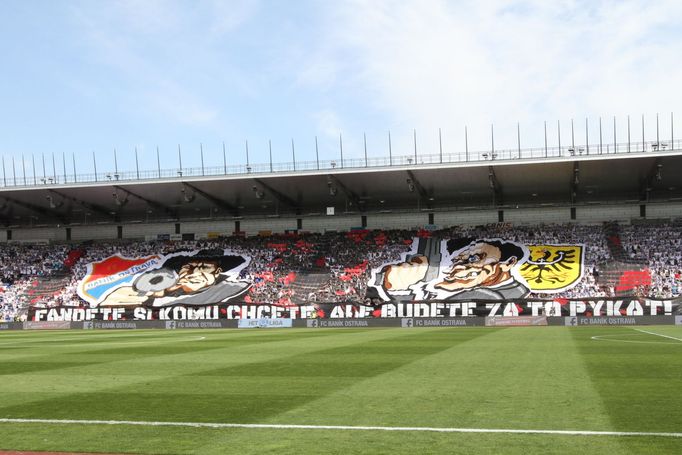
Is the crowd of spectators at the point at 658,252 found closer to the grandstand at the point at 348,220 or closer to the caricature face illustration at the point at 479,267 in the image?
the grandstand at the point at 348,220

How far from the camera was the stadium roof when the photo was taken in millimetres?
58125

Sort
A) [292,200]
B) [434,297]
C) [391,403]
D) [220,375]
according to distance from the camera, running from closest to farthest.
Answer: [391,403] < [220,375] < [434,297] < [292,200]

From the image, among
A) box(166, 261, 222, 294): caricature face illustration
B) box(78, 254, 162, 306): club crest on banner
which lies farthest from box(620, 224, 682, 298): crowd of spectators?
box(78, 254, 162, 306): club crest on banner

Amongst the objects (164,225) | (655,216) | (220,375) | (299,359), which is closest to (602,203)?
(655,216)

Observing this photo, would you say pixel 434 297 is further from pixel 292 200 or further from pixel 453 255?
pixel 292 200

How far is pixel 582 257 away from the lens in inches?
2280

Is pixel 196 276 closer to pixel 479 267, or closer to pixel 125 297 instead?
pixel 125 297

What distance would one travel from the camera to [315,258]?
63.6 meters

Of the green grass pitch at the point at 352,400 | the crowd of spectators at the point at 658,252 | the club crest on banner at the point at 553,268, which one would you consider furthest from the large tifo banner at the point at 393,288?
the green grass pitch at the point at 352,400

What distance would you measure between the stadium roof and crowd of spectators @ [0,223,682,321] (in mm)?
3130

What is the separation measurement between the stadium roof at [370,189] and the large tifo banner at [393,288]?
5291 millimetres

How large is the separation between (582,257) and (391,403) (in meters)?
50.2

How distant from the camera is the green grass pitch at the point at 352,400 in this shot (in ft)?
28.2

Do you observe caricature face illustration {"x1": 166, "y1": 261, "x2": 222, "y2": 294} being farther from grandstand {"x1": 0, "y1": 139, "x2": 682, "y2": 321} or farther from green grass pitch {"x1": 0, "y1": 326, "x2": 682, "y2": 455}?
green grass pitch {"x1": 0, "y1": 326, "x2": 682, "y2": 455}
